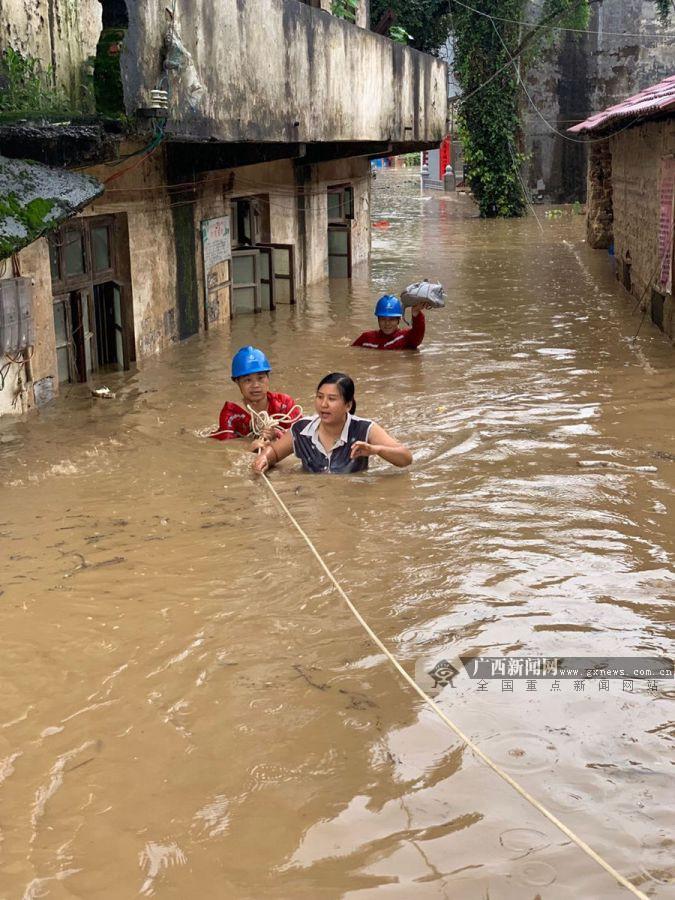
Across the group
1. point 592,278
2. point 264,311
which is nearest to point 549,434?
point 264,311

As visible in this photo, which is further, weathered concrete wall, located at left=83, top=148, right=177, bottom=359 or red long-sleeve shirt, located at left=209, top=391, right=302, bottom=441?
weathered concrete wall, located at left=83, top=148, right=177, bottom=359

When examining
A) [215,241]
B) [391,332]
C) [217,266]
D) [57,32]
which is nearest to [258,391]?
[57,32]

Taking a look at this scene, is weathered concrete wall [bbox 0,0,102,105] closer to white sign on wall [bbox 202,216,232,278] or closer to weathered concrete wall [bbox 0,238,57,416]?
weathered concrete wall [bbox 0,238,57,416]

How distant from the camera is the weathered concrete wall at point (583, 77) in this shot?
31641 millimetres

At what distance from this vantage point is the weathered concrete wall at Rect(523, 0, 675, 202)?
31641 millimetres

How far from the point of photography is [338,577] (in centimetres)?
568

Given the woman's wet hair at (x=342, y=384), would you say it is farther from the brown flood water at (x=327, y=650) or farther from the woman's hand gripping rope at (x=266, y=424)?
the woman's hand gripping rope at (x=266, y=424)

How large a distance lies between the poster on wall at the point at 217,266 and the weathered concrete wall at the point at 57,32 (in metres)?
5.57

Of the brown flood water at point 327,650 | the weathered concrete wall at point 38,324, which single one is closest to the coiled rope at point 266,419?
the brown flood water at point 327,650

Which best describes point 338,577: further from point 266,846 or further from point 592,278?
point 592,278

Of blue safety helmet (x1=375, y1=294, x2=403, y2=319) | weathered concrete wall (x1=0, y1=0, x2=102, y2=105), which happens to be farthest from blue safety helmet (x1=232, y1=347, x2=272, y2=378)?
blue safety helmet (x1=375, y1=294, x2=403, y2=319)

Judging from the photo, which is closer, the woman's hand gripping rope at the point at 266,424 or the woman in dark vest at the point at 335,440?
the woman in dark vest at the point at 335,440

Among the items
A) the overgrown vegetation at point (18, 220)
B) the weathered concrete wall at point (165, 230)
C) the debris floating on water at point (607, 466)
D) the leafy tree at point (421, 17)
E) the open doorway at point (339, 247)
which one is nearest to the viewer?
the overgrown vegetation at point (18, 220)

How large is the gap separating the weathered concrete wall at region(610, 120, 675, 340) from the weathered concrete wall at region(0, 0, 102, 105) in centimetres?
724
